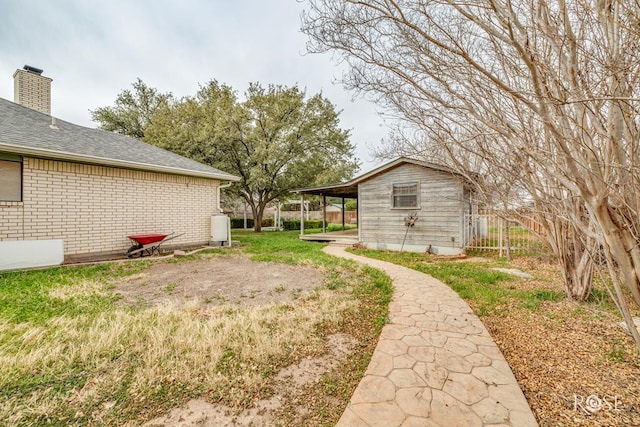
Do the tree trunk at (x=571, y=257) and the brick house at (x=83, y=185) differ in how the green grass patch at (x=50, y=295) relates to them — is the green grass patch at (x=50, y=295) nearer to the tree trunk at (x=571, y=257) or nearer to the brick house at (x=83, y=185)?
the brick house at (x=83, y=185)

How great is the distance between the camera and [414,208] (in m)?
9.26

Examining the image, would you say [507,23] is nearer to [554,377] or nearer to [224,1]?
[554,377]

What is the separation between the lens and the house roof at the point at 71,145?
630cm

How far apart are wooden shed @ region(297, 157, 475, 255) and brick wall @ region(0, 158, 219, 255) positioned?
6.38m

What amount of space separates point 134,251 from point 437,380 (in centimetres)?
845

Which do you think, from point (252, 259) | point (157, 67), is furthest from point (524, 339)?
point (157, 67)

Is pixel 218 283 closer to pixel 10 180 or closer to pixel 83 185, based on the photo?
pixel 83 185

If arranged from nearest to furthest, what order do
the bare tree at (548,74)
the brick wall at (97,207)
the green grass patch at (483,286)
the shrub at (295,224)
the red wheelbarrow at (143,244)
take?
1. the bare tree at (548,74)
2. the green grass patch at (483,286)
3. the brick wall at (97,207)
4. the red wheelbarrow at (143,244)
5. the shrub at (295,224)

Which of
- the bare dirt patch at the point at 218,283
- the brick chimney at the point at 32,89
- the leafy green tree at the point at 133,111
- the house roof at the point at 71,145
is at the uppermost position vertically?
the leafy green tree at the point at 133,111

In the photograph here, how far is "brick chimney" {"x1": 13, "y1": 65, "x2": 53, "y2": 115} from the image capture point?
8797 millimetres

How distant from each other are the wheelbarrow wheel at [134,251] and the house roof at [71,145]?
2.41 metres

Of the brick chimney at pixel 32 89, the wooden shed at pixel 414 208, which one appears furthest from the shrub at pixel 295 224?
the brick chimney at pixel 32 89

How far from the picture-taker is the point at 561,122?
187 centimetres

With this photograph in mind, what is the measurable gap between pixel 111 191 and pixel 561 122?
389 inches
